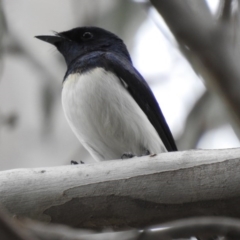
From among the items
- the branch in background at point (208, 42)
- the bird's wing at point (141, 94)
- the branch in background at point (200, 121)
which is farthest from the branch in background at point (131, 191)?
the branch in background at point (200, 121)

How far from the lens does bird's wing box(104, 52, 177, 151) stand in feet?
11.5

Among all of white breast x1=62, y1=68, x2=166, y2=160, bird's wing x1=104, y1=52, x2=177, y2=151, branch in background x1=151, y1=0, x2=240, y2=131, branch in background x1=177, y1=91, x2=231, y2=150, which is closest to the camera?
branch in background x1=151, y1=0, x2=240, y2=131

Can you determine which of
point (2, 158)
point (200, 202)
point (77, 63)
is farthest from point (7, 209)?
point (2, 158)

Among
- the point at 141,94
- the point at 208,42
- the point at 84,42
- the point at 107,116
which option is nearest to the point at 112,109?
the point at 107,116

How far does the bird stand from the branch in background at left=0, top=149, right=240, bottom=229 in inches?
31.2

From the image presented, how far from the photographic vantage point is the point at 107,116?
3.28 meters

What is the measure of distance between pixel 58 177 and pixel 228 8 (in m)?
1.05

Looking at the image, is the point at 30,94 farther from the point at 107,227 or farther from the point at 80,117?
the point at 107,227

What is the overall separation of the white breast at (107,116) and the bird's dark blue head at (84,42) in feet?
1.76

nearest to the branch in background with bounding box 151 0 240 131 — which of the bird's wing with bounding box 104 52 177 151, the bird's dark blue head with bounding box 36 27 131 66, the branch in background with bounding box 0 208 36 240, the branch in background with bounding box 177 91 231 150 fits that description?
the branch in background with bounding box 0 208 36 240

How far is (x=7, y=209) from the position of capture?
227 centimetres

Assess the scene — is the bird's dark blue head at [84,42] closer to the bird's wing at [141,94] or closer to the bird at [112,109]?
the bird at [112,109]

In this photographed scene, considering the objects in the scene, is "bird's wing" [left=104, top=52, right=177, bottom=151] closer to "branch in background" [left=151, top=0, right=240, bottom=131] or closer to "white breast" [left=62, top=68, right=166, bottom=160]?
"white breast" [left=62, top=68, right=166, bottom=160]

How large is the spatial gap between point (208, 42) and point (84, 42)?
2554 millimetres
